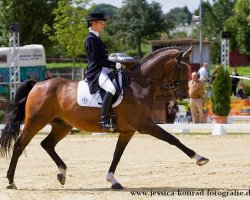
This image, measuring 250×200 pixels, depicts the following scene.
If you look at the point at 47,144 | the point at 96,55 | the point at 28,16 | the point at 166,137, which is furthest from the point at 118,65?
the point at 28,16

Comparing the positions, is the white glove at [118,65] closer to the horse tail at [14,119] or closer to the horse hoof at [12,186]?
the horse tail at [14,119]

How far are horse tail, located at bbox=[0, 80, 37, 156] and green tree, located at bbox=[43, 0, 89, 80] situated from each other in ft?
99.5

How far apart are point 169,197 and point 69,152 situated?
741cm

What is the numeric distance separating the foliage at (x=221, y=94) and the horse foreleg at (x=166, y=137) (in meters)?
11.8

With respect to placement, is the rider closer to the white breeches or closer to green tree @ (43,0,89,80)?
the white breeches

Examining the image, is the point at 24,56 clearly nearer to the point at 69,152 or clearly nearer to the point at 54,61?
the point at 69,152

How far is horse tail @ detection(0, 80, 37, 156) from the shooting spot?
468 inches

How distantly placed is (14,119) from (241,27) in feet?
203

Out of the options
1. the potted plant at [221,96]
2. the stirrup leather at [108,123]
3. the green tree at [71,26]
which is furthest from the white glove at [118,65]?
the green tree at [71,26]

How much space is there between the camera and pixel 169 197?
33.7 ft

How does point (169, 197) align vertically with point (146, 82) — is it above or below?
below

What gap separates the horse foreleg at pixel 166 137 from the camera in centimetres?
1098

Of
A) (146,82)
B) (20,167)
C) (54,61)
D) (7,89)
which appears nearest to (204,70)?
(7,89)

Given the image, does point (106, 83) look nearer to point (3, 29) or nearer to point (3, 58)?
point (3, 58)
